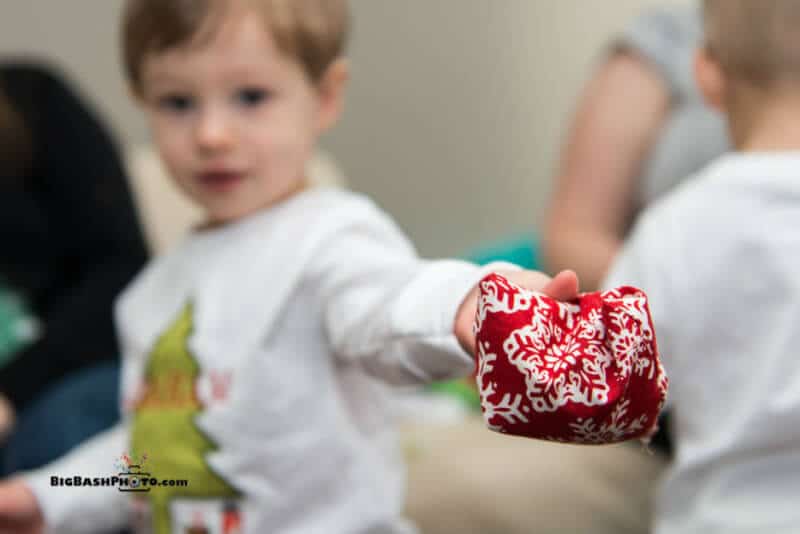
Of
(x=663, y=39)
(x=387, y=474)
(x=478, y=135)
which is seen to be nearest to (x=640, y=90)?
(x=663, y=39)

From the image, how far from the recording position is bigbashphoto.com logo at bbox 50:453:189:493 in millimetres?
417

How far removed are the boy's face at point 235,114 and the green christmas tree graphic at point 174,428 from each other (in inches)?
3.0

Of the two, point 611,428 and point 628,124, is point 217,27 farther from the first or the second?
point 628,124

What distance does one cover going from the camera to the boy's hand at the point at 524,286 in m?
0.35

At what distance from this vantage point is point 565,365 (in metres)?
0.32

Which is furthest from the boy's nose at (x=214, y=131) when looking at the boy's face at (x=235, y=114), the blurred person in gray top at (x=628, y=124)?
the blurred person in gray top at (x=628, y=124)

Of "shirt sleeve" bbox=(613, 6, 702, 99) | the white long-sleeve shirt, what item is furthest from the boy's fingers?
"shirt sleeve" bbox=(613, 6, 702, 99)

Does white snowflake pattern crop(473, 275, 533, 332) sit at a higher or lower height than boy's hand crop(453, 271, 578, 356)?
higher

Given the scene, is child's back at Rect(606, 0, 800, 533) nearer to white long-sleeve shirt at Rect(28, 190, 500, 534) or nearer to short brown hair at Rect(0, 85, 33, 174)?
white long-sleeve shirt at Rect(28, 190, 500, 534)

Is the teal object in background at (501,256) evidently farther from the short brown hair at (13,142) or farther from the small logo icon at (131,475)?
the short brown hair at (13,142)

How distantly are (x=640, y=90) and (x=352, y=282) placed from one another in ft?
1.86

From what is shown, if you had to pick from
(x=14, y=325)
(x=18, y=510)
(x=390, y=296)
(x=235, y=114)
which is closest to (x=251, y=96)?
(x=235, y=114)

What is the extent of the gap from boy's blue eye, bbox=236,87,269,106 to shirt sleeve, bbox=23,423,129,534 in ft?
0.60

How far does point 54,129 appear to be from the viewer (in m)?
0.99
